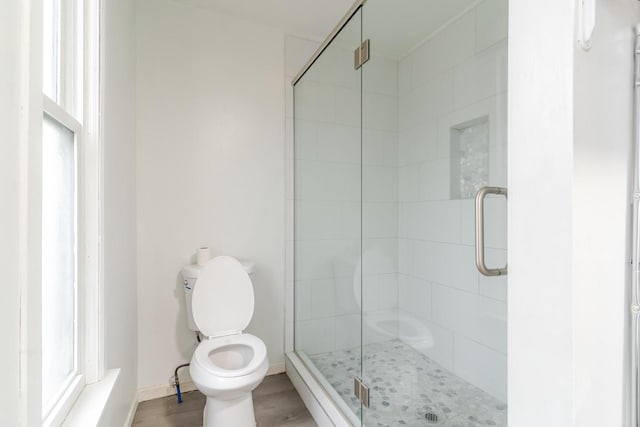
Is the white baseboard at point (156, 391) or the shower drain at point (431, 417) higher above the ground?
the shower drain at point (431, 417)

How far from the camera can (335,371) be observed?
1.82 meters

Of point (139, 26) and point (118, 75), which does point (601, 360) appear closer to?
point (118, 75)

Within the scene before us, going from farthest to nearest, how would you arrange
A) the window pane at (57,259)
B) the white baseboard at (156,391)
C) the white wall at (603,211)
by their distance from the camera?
the white baseboard at (156,391) < the window pane at (57,259) < the white wall at (603,211)

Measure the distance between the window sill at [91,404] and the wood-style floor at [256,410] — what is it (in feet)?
2.56

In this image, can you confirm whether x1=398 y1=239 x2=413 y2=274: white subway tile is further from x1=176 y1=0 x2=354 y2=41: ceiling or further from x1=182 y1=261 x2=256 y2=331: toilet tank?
x1=176 y1=0 x2=354 y2=41: ceiling

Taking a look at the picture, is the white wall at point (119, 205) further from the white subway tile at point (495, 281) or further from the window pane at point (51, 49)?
the white subway tile at point (495, 281)

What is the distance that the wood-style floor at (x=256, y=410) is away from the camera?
171 centimetres

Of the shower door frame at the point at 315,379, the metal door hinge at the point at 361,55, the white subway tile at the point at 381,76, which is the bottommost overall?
the shower door frame at the point at 315,379

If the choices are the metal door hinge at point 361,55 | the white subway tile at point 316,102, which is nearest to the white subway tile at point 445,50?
the metal door hinge at point 361,55

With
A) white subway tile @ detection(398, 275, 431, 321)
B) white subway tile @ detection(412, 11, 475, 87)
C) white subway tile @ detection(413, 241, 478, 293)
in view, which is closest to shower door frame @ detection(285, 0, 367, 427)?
white subway tile @ detection(412, 11, 475, 87)

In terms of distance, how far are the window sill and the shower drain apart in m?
1.30

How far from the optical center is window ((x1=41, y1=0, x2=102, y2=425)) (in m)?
0.86

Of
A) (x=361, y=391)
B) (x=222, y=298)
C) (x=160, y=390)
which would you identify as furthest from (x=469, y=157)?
(x=160, y=390)
